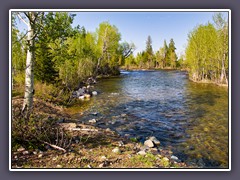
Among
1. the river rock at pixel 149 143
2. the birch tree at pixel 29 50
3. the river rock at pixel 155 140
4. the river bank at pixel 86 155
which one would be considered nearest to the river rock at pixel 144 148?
the river bank at pixel 86 155

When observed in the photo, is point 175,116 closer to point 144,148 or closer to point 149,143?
point 149,143

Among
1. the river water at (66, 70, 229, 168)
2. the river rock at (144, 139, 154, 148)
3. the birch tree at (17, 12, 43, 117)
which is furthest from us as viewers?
the river rock at (144, 139, 154, 148)

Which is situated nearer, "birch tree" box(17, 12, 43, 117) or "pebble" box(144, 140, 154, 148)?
"birch tree" box(17, 12, 43, 117)

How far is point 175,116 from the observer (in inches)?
331

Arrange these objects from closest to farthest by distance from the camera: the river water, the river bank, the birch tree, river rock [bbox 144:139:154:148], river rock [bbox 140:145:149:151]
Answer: the river bank → the birch tree → river rock [bbox 140:145:149:151] → the river water → river rock [bbox 144:139:154:148]

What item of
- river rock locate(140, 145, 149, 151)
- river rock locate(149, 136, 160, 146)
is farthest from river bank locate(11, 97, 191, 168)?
river rock locate(149, 136, 160, 146)

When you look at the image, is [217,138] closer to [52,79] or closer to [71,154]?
[71,154]

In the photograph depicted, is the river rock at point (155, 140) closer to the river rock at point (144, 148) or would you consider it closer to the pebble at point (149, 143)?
the pebble at point (149, 143)

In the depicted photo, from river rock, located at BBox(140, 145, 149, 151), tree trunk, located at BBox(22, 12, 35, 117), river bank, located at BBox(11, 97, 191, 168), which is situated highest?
tree trunk, located at BBox(22, 12, 35, 117)

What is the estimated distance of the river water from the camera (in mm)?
5609

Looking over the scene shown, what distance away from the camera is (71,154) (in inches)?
Result: 182

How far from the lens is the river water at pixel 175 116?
18.4 ft

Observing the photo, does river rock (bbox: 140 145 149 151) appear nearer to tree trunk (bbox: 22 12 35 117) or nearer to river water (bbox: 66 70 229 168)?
river water (bbox: 66 70 229 168)
